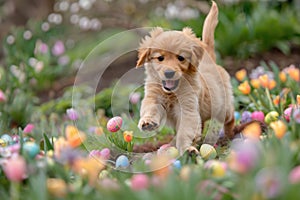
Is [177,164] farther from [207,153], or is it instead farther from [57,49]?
[57,49]

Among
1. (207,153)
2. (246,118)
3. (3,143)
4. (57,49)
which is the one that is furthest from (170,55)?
(57,49)

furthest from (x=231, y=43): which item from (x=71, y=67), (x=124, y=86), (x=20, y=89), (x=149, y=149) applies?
(x=149, y=149)

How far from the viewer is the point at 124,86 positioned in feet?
16.3

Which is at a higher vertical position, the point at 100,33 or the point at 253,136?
the point at 100,33

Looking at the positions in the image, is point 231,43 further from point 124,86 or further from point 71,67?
point 71,67

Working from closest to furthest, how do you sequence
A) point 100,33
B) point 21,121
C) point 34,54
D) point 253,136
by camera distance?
1. point 253,136
2. point 21,121
3. point 34,54
4. point 100,33

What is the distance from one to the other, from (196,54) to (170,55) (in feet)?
0.53

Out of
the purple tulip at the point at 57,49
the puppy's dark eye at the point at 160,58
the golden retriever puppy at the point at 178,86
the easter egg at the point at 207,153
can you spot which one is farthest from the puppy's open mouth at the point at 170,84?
the purple tulip at the point at 57,49

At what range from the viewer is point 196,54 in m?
2.63

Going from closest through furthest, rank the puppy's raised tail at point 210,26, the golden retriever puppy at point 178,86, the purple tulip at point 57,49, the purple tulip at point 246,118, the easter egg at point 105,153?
1. the golden retriever puppy at point 178,86
2. the easter egg at point 105,153
3. the puppy's raised tail at point 210,26
4. the purple tulip at point 246,118
5. the purple tulip at point 57,49

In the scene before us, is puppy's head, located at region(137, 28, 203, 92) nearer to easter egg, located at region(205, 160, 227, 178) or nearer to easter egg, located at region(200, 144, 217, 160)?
easter egg, located at region(200, 144, 217, 160)

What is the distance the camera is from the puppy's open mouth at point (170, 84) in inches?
102

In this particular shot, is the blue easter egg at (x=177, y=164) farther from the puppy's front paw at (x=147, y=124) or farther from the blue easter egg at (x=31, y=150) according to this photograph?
the blue easter egg at (x=31, y=150)

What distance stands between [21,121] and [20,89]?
68 cm
